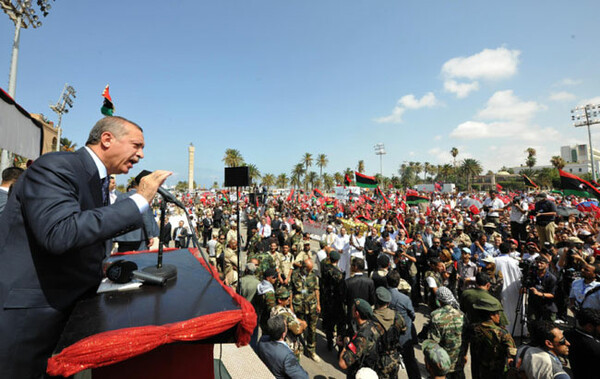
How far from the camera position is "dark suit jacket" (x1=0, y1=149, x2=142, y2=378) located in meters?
1.10

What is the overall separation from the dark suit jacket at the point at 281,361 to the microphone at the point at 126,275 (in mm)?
2783

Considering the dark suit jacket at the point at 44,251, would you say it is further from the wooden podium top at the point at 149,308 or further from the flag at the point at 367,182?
the flag at the point at 367,182

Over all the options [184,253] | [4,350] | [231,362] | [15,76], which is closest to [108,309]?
[4,350]

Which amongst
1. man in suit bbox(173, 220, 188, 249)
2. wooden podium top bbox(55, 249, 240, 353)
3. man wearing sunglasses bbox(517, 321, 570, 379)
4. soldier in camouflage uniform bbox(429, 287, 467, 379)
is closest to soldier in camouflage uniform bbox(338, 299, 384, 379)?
soldier in camouflage uniform bbox(429, 287, 467, 379)

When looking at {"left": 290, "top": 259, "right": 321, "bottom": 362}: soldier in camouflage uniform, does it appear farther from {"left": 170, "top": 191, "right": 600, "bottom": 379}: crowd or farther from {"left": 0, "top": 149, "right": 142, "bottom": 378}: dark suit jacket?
{"left": 0, "top": 149, "right": 142, "bottom": 378}: dark suit jacket

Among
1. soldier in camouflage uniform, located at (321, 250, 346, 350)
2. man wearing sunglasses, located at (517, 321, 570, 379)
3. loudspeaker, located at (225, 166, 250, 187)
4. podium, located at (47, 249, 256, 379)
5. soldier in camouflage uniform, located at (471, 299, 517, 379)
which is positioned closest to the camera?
podium, located at (47, 249, 256, 379)

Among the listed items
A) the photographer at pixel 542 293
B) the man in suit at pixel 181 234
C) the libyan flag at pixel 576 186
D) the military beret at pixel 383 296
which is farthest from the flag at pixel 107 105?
the libyan flag at pixel 576 186

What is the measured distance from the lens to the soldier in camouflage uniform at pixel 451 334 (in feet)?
13.1

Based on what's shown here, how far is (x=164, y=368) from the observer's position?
130 centimetres

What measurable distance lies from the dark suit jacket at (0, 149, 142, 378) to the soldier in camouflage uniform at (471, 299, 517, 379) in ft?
15.8

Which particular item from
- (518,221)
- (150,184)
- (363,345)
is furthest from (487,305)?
(518,221)

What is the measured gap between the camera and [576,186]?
39.0 ft

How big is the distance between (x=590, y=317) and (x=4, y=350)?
5599mm

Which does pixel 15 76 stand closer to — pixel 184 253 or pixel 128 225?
pixel 184 253
